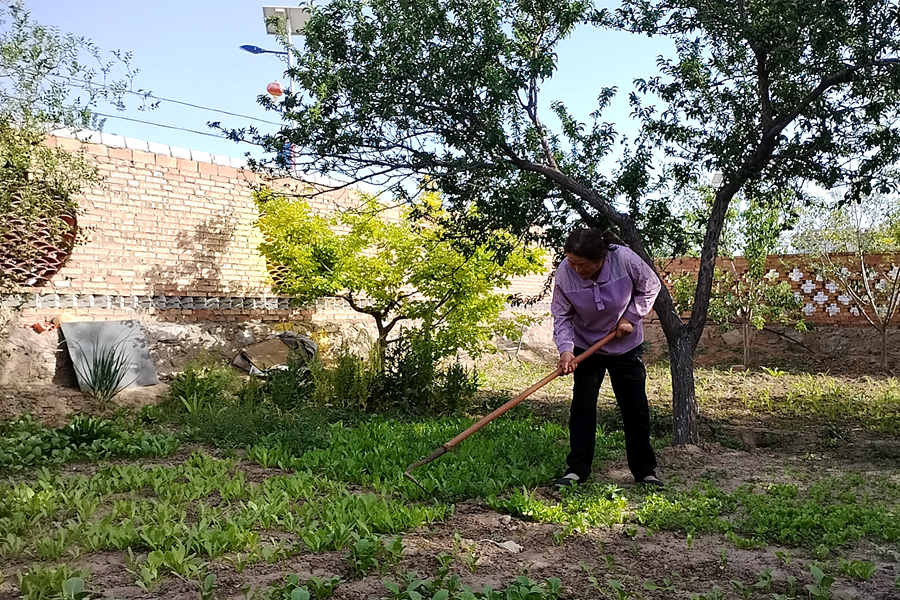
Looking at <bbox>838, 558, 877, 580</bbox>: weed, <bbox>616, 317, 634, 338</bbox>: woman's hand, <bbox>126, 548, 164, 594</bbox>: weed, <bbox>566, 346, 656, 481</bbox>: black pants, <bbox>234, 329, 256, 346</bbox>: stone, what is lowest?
<bbox>838, 558, 877, 580</bbox>: weed

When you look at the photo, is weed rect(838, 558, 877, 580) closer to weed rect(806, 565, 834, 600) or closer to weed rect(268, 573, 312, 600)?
weed rect(806, 565, 834, 600)

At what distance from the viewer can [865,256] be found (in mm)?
10508

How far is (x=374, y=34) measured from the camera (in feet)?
17.7

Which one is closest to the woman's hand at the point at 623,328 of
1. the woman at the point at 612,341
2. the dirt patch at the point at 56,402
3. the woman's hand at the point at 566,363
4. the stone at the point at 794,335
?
the woman at the point at 612,341

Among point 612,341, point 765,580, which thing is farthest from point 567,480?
point 765,580

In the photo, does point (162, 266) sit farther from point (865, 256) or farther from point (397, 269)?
point (865, 256)

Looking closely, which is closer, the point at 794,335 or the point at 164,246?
the point at 164,246

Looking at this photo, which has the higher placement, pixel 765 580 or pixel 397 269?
pixel 397 269

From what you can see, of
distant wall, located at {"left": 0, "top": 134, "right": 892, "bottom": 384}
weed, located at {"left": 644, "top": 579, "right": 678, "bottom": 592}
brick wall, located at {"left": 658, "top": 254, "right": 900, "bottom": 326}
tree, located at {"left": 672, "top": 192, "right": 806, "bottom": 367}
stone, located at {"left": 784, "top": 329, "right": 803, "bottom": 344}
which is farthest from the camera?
stone, located at {"left": 784, "top": 329, "right": 803, "bottom": 344}

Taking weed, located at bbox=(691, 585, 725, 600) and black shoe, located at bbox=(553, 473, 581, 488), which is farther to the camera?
black shoe, located at bbox=(553, 473, 581, 488)

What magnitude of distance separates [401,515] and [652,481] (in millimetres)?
1734

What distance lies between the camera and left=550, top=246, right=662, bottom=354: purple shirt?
4.38 metres

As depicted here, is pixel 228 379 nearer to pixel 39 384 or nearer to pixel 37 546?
pixel 39 384

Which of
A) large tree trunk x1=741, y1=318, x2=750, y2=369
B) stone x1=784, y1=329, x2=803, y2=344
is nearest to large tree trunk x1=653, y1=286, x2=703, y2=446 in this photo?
large tree trunk x1=741, y1=318, x2=750, y2=369
